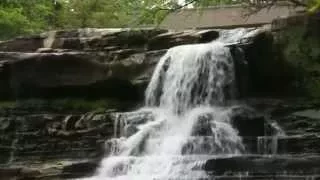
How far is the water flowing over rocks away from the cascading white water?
26mm

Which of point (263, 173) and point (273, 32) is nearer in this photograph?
point (263, 173)

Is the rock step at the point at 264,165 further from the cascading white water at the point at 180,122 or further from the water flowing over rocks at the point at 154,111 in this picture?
the cascading white water at the point at 180,122

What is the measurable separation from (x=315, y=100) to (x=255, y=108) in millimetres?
1517

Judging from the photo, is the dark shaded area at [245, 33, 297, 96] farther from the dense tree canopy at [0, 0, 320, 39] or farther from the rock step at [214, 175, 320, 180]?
the dense tree canopy at [0, 0, 320, 39]

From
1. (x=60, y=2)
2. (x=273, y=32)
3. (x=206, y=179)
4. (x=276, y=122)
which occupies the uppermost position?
(x=60, y=2)

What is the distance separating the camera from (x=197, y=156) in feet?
43.9

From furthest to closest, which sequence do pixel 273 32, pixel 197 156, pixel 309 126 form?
pixel 273 32 < pixel 309 126 < pixel 197 156

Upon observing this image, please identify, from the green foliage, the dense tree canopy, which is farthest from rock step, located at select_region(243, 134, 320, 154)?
the dense tree canopy

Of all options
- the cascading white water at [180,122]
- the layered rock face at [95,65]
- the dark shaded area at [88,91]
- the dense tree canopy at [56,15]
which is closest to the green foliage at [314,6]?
the cascading white water at [180,122]

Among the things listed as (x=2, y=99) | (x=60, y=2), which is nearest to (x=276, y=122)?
(x=2, y=99)

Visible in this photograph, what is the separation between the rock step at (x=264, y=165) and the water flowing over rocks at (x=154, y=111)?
0.02 m

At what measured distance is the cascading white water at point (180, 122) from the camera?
44.2 ft

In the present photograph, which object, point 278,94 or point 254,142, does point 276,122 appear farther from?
point 278,94

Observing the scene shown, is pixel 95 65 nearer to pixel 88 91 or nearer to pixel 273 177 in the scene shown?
pixel 88 91
